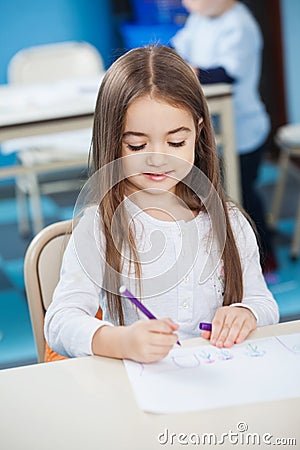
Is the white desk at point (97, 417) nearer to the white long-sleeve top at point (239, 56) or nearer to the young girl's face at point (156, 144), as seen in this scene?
the young girl's face at point (156, 144)

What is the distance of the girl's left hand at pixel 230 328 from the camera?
1.16m

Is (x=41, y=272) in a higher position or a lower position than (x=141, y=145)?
lower

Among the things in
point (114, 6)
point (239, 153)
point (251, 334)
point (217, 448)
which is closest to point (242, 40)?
point (239, 153)

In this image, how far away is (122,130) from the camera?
1287mm

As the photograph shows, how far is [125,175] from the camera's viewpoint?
1.32m

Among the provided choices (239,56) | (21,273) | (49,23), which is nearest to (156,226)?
(239,56)

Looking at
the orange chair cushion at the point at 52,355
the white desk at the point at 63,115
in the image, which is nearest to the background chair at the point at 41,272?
the orange chair cushion at the point at 52,355

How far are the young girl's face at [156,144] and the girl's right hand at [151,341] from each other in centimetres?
25

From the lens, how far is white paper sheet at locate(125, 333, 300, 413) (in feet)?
3.31

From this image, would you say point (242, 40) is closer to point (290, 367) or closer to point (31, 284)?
point (31, 284)

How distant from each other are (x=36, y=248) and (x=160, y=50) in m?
0.40

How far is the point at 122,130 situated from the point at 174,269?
0.24m

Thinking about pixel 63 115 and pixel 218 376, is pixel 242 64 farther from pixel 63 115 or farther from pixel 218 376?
pixel 218 376

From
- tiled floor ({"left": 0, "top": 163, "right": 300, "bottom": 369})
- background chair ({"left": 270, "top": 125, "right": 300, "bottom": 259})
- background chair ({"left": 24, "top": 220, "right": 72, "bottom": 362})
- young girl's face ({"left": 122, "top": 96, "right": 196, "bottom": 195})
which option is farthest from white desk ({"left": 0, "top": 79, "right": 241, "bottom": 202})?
young girl's face ({"left": 122, "top": 96, "right": 196, "bottom": 195})
